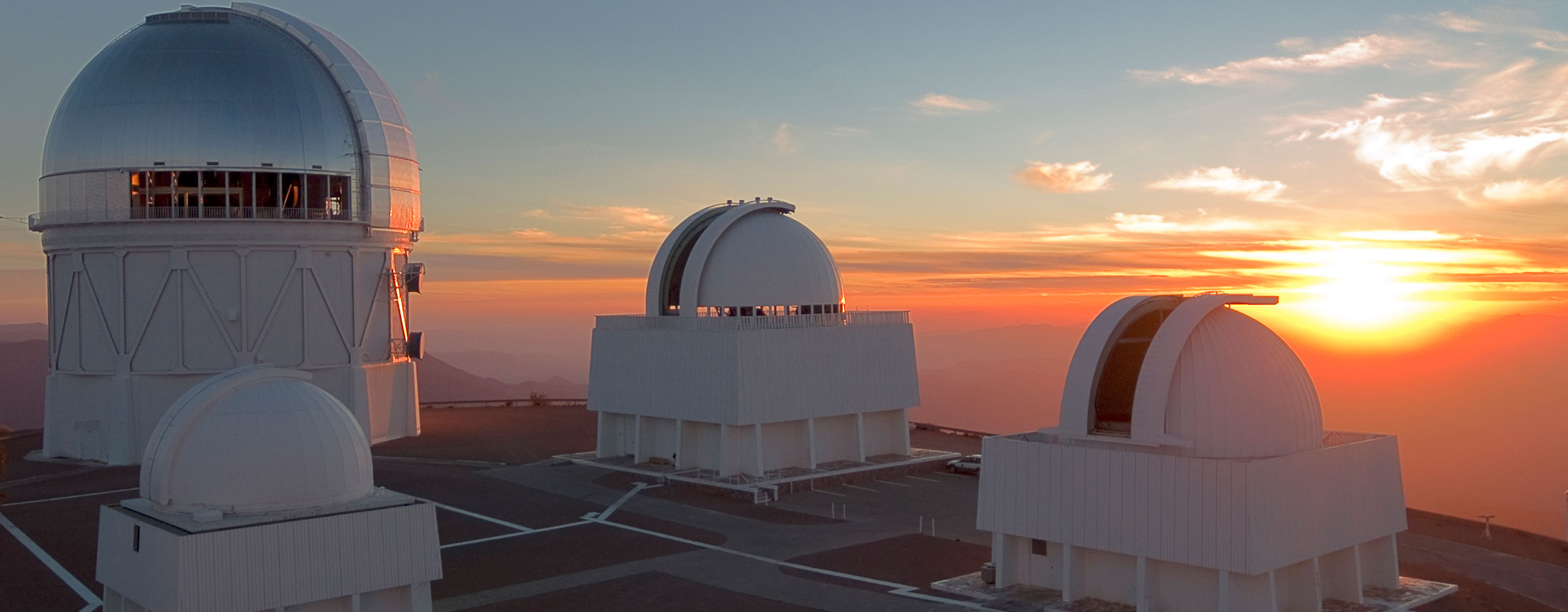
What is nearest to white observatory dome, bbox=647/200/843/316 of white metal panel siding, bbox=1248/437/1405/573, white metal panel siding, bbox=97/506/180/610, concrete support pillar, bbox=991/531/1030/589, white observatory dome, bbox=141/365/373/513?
concrete support pillar, bbox=991/531/1030/589

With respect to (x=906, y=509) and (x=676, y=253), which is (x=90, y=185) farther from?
(x=906, y=509)

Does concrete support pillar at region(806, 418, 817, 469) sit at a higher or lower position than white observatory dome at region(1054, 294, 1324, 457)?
lower

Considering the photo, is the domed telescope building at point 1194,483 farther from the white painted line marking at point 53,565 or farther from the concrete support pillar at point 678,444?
the white painted line marking at point 53,565

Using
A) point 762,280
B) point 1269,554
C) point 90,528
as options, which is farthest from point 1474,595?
point 90,528

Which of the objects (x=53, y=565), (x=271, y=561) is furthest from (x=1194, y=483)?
(x=53, y=565)

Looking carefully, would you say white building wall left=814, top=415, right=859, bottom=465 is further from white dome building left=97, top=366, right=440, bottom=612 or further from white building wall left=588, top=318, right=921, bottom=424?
white dome building left=97, top=366, right=440, bottom=612

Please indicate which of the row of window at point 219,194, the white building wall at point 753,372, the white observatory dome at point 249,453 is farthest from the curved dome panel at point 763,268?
the white observatory dome at point 249,453

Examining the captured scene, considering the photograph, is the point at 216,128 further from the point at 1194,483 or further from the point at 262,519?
the point at 1194,483
